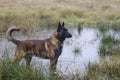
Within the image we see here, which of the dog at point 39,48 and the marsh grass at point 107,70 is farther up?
the dog at point 39,48

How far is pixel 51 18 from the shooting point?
69.7 feet

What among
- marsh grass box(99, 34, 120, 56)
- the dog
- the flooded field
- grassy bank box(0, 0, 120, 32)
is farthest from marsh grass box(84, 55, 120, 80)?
grassy bank box(0, 0, 120, 32)

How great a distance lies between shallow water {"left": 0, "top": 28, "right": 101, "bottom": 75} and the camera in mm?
9157

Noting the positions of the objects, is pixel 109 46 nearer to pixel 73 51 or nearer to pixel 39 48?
pixel 73 51

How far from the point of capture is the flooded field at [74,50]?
30.2 ft

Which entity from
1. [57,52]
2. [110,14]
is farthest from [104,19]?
[57,52]

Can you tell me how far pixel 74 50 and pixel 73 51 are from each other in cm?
9

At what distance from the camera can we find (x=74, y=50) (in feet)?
40.5

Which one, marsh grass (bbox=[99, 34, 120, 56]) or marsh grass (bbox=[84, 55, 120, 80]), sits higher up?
marsh grass (bbox=[84, 55, 120, 80])

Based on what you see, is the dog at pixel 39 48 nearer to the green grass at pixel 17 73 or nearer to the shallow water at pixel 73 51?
the shallow water at pixel 73 51

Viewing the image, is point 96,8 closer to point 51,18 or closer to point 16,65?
point 51,18

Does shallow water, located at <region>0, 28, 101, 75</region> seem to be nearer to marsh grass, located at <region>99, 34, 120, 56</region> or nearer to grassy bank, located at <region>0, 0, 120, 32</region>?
marsh grass, located at <region>99, 34, 120, 56</region>

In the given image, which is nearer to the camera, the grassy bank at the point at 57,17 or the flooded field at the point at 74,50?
the flooded field at the point at 74,50

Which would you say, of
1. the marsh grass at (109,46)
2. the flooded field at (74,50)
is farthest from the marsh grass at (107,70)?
the marsh grass at (109,46)
